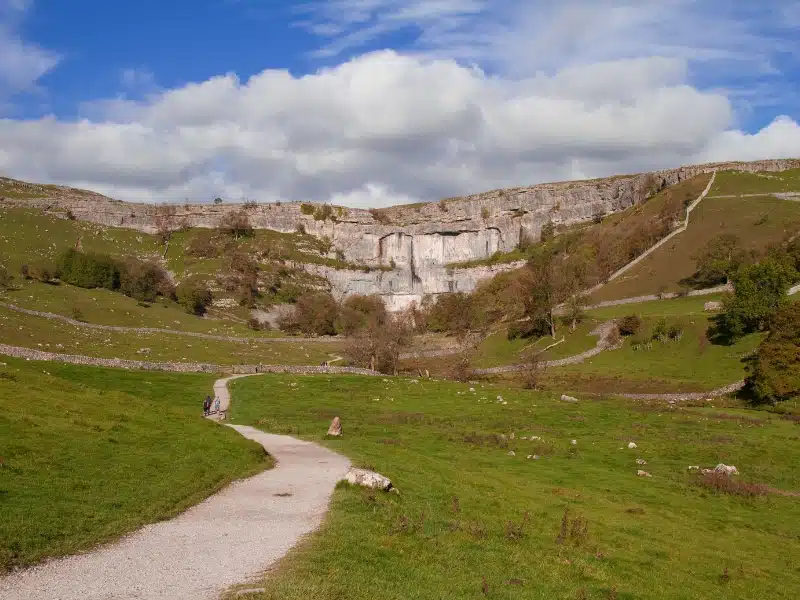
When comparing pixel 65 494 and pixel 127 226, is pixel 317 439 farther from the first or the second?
pixel 127 226

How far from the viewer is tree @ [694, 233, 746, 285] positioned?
7781 centimetres

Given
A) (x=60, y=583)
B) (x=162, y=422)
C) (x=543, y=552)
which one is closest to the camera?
(x=60, y=583)

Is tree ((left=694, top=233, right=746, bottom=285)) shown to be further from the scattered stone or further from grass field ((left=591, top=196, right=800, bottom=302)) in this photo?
the scattered stone

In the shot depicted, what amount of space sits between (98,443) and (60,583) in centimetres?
864

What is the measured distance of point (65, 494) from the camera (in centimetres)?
1203

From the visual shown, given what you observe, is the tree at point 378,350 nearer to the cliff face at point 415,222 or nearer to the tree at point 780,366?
the tree at point 780,366

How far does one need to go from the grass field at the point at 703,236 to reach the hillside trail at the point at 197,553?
8290cm

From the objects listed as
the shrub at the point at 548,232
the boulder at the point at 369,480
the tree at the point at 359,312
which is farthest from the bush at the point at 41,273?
the shrub at the point at 548,232

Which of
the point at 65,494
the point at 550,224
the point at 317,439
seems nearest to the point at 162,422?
the point at 317,439

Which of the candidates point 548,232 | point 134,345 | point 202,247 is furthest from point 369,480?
point 548,232

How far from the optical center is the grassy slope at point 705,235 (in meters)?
88.5

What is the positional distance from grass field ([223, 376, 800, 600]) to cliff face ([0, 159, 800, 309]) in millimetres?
117440

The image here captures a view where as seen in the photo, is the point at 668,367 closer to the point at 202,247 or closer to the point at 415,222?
the point at 202,247

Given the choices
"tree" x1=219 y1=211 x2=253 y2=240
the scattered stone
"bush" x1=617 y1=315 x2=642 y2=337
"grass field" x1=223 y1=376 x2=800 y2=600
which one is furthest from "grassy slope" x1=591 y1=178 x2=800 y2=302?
"tree" x1=219 y1=211 x2=253 y2=240
